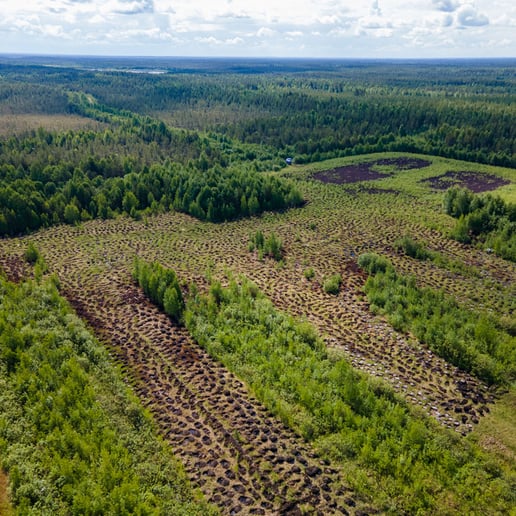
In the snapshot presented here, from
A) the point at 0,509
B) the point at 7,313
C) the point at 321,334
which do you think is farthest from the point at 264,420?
the point at 7,313

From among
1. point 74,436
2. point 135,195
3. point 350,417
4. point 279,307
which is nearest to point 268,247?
point 279,307

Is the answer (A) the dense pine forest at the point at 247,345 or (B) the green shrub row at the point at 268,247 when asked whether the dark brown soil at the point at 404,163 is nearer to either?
(A) the dense pine forest at the point at 247,345

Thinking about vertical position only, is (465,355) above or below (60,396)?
below

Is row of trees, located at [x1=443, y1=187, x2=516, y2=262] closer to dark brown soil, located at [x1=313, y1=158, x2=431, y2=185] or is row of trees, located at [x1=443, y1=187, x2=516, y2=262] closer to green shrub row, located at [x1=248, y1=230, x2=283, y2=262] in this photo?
green shrub row, located at [x1=248, y1=230, x2=283, y2=262]

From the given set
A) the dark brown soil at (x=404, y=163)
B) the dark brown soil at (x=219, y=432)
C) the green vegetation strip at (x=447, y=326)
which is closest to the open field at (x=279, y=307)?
the dark brown soil at (x=219, y=432)

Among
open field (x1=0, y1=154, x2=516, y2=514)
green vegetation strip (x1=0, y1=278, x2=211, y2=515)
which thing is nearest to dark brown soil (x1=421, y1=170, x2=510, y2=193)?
open field (x1=0, y1=154, x2=516, y2=514)

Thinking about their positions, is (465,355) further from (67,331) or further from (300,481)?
(67,331)
